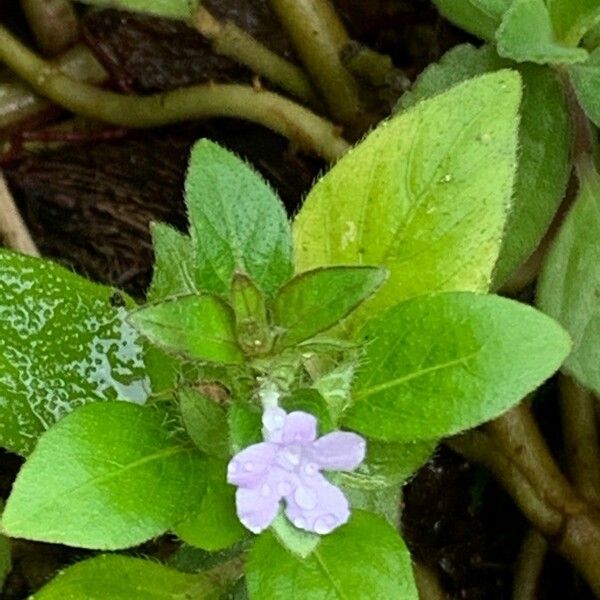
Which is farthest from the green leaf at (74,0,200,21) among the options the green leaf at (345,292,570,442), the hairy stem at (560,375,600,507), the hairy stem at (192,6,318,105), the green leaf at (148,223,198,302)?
the hairy stem at (560,375,600,507)

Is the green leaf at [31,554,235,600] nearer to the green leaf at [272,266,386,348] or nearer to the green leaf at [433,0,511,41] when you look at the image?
the green leaf at [272,266,386,348]

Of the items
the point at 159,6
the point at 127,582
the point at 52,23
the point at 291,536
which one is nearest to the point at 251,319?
the point at 291,536

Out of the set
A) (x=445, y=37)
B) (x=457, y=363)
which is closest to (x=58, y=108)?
(x=445, y=37)

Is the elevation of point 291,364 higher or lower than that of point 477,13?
lower

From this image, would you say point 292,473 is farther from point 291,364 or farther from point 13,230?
point 13,230

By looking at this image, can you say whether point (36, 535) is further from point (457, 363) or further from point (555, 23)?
point (555, 23)

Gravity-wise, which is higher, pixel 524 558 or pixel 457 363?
pixel 457 363
